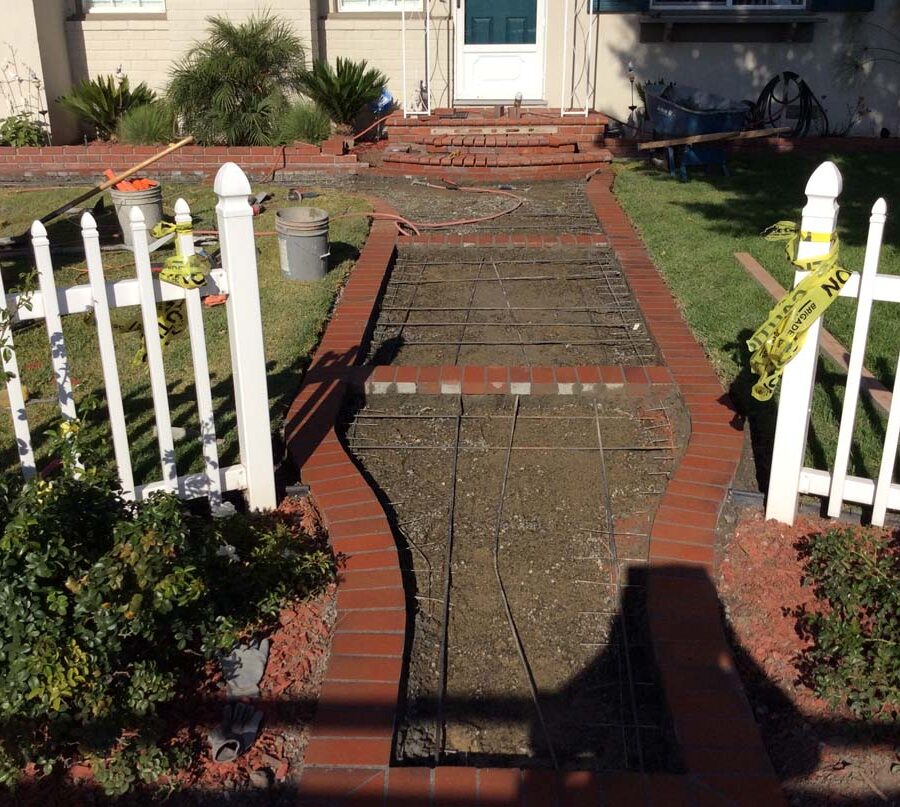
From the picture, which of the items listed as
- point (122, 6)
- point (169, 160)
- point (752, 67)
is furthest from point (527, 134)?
point (122, 6)

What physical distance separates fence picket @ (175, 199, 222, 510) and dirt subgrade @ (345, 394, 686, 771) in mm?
871

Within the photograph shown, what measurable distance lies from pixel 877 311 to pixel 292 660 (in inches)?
184

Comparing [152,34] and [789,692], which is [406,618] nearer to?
[789,692]

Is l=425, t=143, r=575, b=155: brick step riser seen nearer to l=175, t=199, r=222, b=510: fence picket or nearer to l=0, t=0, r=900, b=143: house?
l=0, t=0, r=900, b=143: house

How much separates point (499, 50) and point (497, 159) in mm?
2808

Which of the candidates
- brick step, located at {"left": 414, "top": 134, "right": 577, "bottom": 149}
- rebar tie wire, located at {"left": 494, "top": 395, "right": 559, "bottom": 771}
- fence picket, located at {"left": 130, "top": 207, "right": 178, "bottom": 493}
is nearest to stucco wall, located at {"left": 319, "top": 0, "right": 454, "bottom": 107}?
brick step, located at {"left": 414, "top": 134, "right": 577, "bottom": 149}

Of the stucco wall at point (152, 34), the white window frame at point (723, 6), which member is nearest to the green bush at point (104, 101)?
the stucco wall at point (152, 34)

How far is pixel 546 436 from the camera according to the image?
5.27 metres

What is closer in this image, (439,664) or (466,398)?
(439,664)

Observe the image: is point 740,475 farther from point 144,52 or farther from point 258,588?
point 144,52

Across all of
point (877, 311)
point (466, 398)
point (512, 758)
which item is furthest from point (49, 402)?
point (877, 311)

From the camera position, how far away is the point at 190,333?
13.3 ft

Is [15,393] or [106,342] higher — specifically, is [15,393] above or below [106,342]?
below

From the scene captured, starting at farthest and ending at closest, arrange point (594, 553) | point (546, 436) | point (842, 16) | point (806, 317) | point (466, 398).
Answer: point (842, 16) < point (466, 398) < point (546, 436) < point (594, 553) < point (806, 317)
